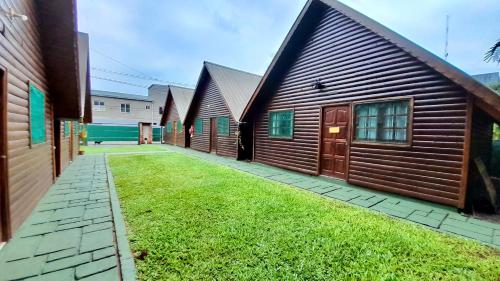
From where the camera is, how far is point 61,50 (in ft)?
15.9

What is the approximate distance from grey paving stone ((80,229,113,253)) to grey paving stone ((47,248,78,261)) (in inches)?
3.0

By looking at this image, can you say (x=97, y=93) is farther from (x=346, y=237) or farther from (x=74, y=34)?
(x=346, y=237)

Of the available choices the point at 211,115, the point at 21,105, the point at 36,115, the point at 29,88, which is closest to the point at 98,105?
the point at 211,115

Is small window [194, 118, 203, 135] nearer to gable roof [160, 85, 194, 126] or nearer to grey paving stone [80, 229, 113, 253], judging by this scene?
gable roof [160, 85, 194, 126]

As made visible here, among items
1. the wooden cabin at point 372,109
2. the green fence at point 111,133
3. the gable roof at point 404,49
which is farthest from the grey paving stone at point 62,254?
the green fence at point 111,133

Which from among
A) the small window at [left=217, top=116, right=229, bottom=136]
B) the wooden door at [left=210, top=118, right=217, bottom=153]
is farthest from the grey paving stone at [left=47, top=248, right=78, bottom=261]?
the wooden door at [left=210, top=118, right=217, bottom=153]

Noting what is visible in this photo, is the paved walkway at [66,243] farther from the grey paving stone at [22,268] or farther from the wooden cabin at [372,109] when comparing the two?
the wooden cabin at [372,109]

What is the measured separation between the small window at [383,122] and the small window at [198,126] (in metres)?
11.0

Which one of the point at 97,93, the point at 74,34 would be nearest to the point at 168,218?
the point at 74,34

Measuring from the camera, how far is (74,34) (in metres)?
4.41

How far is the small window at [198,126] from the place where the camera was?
1498 cm

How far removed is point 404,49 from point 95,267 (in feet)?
21.8

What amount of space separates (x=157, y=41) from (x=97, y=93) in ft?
38.5

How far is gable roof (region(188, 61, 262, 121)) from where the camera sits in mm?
11398
